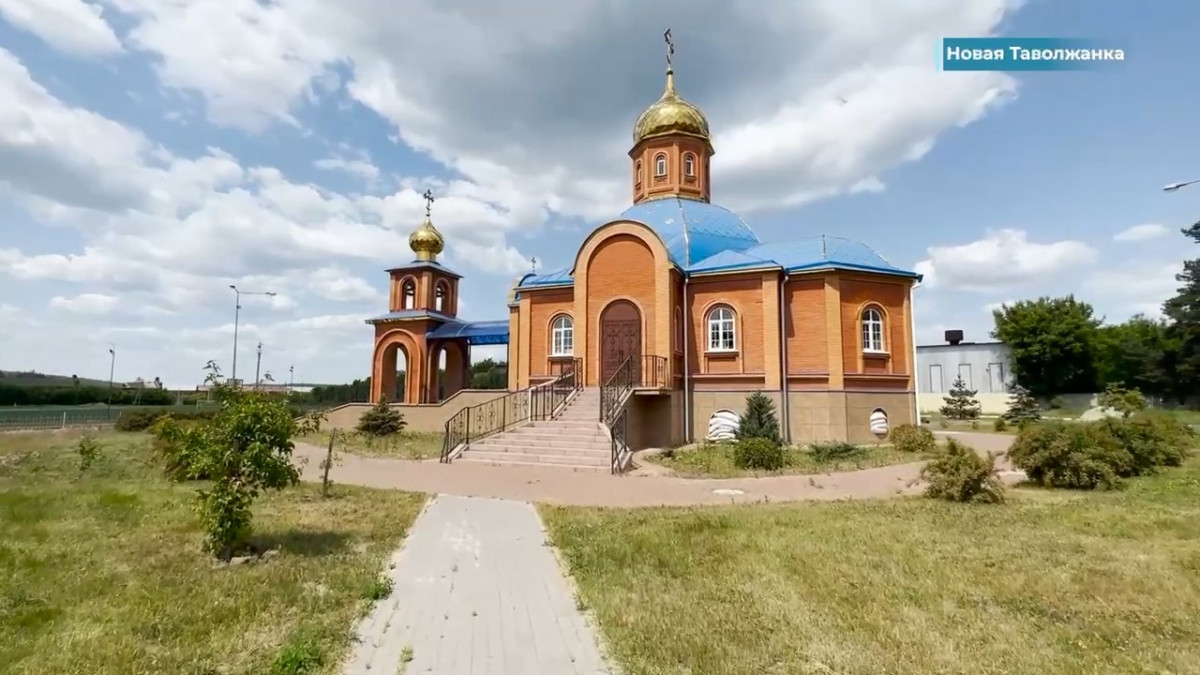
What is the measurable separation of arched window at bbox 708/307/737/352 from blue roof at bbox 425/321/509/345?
1204cm

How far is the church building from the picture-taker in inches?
643

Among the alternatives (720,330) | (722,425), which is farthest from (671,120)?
(722,425)

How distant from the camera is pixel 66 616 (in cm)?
439

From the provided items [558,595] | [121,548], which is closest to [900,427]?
[558,595]

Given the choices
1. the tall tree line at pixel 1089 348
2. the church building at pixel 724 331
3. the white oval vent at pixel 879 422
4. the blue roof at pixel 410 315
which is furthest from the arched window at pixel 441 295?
the tall tree line at pixel 1089 348

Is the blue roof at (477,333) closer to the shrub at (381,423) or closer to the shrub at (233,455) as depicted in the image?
the shrub at (381,423)

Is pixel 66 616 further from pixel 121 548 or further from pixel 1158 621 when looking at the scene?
pixel 1158 621

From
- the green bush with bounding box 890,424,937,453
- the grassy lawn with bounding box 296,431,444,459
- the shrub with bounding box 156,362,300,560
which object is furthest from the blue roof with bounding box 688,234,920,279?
the shrub with bounding box 156,362,300,560

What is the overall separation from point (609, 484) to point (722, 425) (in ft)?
24.5

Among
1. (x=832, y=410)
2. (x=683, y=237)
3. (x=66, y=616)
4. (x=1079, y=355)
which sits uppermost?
(x=683, y=237)

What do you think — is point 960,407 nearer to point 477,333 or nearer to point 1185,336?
point 1185,336

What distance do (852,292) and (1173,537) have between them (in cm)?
1085

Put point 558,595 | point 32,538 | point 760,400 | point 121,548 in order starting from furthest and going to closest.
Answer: point 760,400, point 32,538, point 121,548, point 558,595

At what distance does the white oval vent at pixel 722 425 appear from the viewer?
16766 mm
